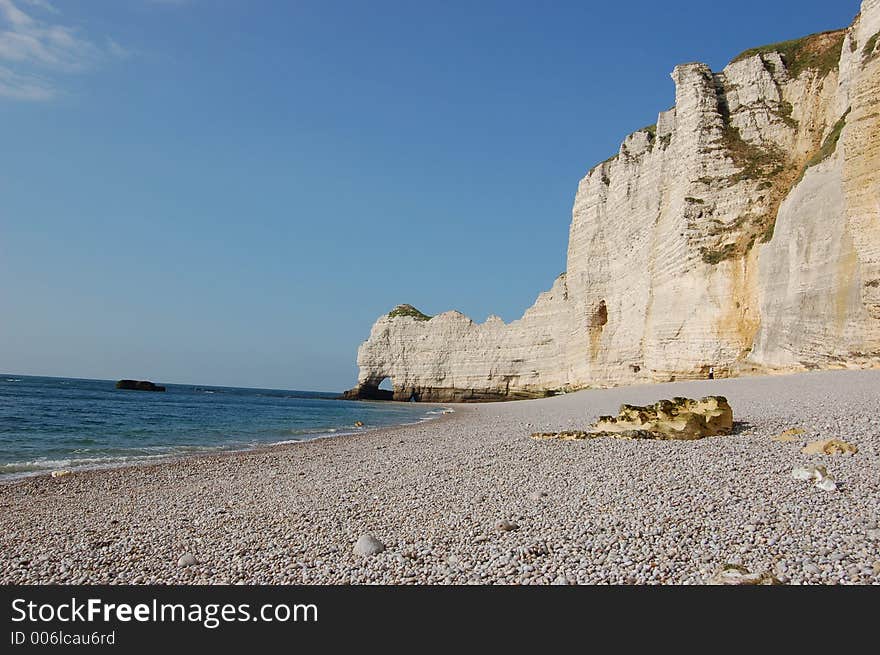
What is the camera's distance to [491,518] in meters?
6.20

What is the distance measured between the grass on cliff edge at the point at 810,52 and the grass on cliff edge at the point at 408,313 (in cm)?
4296

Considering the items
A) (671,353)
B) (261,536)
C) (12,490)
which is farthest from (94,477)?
(671,353)

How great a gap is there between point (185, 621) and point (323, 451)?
38.1 ft

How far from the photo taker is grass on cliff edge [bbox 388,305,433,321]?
231 feet

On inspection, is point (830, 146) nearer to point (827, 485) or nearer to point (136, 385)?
point (827, 485)

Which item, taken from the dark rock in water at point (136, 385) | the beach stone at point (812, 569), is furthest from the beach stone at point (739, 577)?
the dark rock in water at point (136, 385)

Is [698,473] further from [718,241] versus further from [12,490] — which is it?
[718,241]

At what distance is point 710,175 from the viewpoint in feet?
104

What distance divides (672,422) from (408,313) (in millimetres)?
61633

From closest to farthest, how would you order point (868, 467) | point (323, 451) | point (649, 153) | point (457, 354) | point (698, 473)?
point (868, 467) → point (698, 473) → point (323, 451) → point (649, 153) → point (457, 354)

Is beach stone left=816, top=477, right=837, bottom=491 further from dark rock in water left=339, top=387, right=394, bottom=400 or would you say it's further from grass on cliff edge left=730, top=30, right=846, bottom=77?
dark rock in water left=339, top=387, right=394, bottom=400

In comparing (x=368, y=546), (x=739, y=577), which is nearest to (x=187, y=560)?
(x=368, y=546)

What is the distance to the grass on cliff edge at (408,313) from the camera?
231 ft

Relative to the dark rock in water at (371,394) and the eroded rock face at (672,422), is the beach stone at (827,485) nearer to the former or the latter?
the eroded rock face at (672,422)
